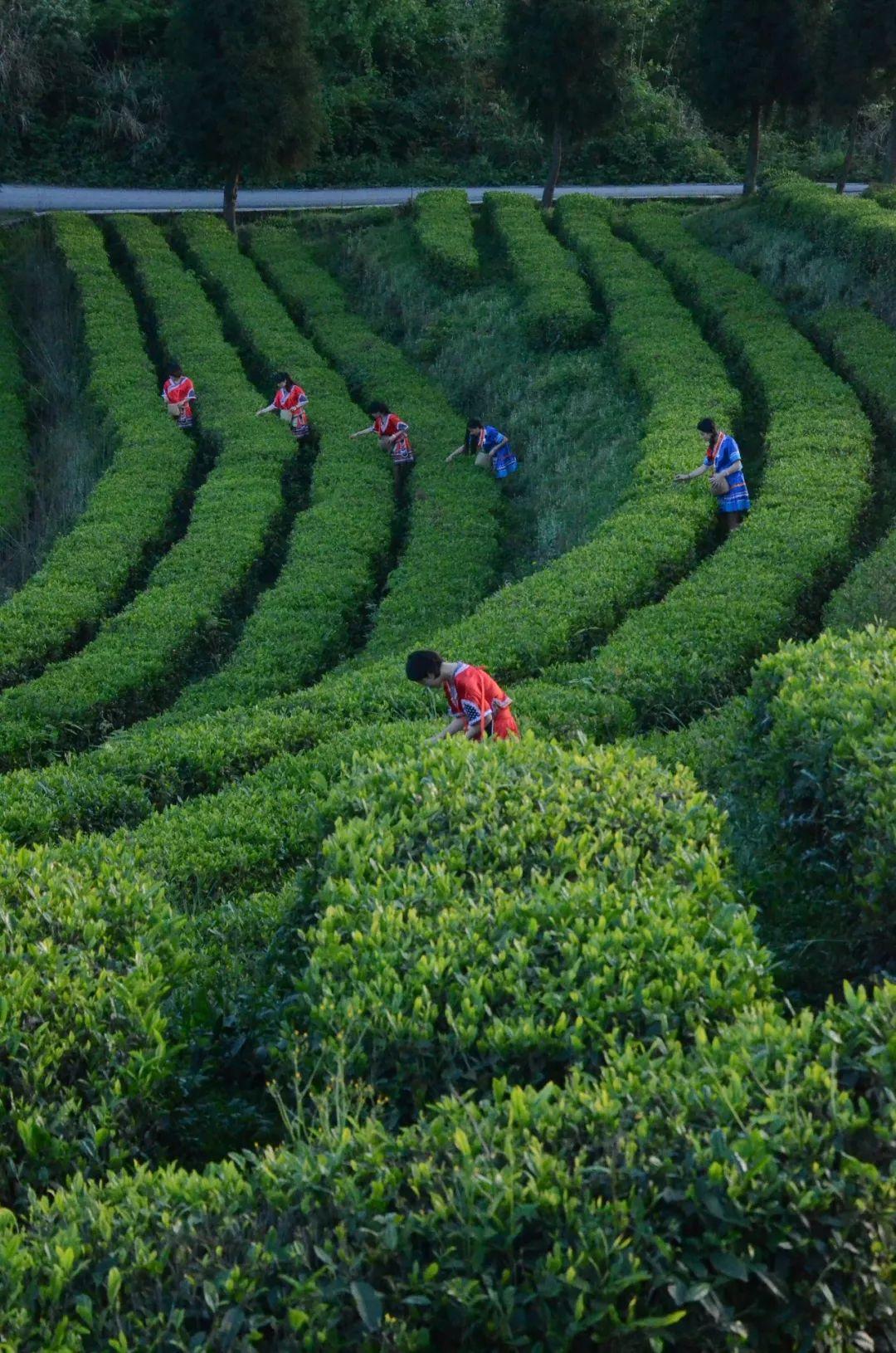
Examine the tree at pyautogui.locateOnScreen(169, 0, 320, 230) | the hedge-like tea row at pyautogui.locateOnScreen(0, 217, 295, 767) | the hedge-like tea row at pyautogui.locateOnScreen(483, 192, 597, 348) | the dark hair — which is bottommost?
Answer: the hedge-like tea row at pyautogui.locateOnScreen(0, 217, 295, 767)

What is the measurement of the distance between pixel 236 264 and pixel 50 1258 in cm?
2952

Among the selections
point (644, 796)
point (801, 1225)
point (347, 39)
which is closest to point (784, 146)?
point (347, 39)

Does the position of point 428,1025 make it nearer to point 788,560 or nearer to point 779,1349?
point 779,1349

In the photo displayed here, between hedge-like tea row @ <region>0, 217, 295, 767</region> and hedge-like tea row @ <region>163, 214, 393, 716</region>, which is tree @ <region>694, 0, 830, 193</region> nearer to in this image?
hedge-like tea row @ <region>163, 214, 393, 716</region>

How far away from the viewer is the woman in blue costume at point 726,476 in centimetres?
1653

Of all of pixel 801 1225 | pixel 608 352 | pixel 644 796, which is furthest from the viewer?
pixel 608 352

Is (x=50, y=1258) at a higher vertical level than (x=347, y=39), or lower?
lower

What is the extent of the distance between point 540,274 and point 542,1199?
25.0 m

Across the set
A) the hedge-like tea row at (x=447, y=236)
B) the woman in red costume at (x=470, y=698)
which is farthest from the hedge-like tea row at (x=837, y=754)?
the hedge-like tea row at (x=447, y=236)

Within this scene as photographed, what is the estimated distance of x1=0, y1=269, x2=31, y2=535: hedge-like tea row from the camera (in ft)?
72.3

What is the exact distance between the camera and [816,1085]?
4492 millimetres

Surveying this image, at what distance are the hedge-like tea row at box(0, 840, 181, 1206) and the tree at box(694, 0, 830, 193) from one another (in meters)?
28.5

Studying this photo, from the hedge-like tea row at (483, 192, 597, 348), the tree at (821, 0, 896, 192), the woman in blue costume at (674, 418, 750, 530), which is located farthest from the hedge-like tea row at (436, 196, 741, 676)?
the tree at (821, 0, 896, 192)

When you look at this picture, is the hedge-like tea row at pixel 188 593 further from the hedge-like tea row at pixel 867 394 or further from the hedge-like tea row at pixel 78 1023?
the hedge-like tea row at pixel 867 394
